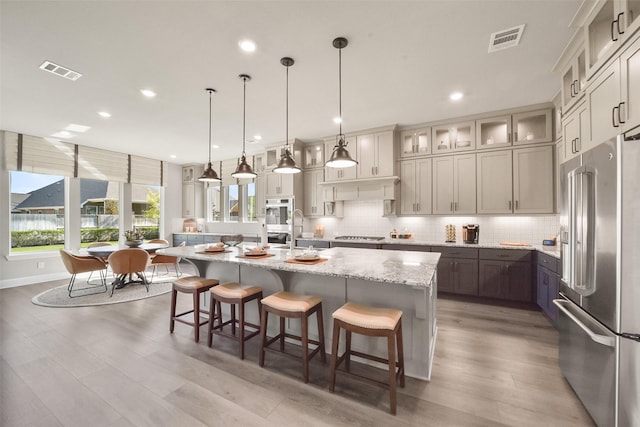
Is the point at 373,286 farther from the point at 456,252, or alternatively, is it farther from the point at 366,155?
the point at 366,155

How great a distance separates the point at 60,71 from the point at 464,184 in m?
5.55

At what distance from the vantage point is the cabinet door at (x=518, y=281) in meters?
3.72

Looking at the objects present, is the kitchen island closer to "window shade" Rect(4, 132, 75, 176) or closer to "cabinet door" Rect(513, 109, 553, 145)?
"cabinet door" Rect(513, 109, 553, 145)

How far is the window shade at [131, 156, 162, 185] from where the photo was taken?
22.4 ft

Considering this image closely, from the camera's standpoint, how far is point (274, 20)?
2201 millimetres

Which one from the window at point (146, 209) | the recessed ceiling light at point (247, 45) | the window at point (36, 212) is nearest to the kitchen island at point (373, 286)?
the recessed ceiling light at point (247, 45)

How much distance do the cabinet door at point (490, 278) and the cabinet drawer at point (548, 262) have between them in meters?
0.46

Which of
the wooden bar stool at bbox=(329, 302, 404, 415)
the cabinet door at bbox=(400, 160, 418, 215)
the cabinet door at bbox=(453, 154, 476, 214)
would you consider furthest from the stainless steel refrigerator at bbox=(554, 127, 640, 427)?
the cabinet door at bbox=(400, 160, 418, 215)

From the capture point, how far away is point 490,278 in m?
3.94

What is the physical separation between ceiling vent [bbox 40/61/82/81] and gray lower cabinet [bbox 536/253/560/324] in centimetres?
584

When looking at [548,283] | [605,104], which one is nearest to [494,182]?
[548,283]

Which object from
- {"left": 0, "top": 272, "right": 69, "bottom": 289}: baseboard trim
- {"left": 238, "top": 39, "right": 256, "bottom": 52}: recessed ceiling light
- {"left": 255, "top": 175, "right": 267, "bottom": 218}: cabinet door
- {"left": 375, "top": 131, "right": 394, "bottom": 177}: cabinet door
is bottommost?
{"left": 0, "top": 272, "right": 69, "bottom": 289}: baseboard trim

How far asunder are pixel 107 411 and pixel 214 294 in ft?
→ 3.46

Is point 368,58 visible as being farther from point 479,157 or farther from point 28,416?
point 28,416
